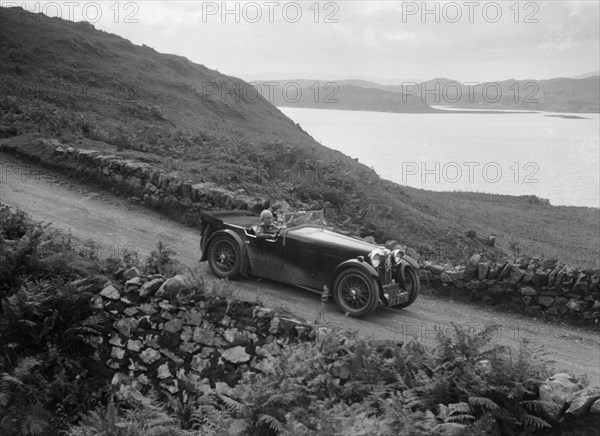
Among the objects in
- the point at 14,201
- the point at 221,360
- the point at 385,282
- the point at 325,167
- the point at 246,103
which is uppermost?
the point at 246,103


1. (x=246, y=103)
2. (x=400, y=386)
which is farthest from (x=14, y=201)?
(x=246, y=103)

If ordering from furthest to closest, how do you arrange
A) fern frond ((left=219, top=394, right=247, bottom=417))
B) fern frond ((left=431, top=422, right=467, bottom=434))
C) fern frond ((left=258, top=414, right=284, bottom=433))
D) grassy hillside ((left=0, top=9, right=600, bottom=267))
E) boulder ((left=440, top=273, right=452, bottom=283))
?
grassy hillside ((left=0, top=9, right=600, bottom=267))
boulder ((left=440, top=273, right=452, bottom=283))
fern frond ((left=219, top=394, right=247, bottom=417))
fern frond ((left=258, top=414, right=284, bottom=433))
fern frond ((left=431, top=422, right=467, bottom=434))

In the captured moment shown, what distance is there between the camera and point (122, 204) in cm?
1794

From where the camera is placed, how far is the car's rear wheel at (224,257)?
12.7 meters

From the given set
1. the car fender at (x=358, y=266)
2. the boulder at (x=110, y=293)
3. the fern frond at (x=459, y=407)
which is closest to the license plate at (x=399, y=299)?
the car fender at (x=358, y=266)

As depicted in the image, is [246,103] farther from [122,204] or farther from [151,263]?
[151,263]

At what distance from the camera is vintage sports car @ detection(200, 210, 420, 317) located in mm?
11328

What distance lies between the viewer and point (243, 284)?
12.7 m

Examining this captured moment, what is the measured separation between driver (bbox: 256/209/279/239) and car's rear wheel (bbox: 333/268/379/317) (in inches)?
70.8

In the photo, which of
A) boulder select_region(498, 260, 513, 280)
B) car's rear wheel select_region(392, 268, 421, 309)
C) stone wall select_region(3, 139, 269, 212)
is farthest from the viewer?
stone wall select_region(3, 139, 269, 212)

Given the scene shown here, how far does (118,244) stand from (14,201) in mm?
4603

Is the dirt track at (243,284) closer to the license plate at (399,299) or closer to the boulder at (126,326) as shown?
the license plate at (399,299)

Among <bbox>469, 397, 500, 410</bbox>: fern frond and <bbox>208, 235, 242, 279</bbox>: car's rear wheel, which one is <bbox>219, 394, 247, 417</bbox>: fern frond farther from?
<bbox>208, 235, 242, 279</bbox>: car's rear wheel

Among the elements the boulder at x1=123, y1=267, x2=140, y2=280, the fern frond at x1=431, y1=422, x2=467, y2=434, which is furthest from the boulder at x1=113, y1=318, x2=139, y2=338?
the fern frond at x1=431, y1=422, x2=467, y2=434
